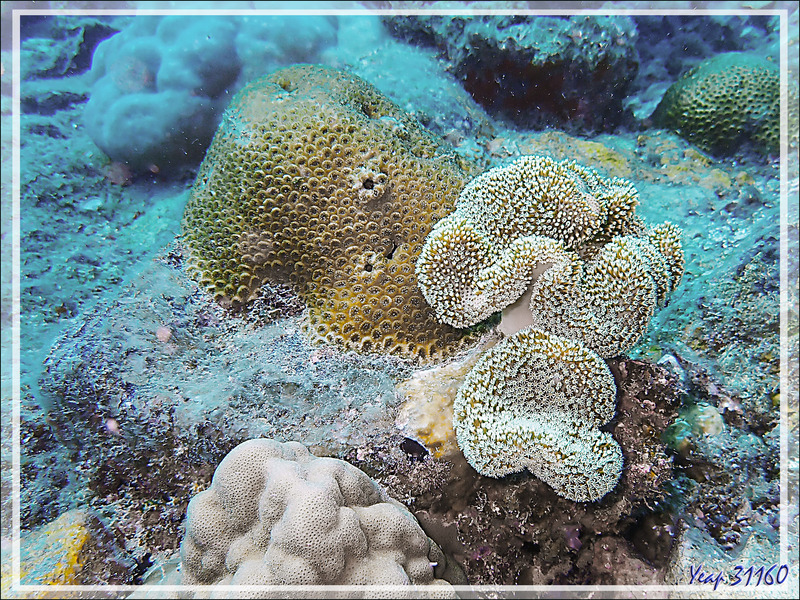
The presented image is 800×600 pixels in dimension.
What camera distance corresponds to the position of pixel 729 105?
3.59 metres

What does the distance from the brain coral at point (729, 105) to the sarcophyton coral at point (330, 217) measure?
2.55m

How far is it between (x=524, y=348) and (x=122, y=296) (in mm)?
2872

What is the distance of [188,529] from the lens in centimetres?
202

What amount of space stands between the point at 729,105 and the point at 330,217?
3711mm

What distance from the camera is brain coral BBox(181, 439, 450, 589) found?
5.86 feet

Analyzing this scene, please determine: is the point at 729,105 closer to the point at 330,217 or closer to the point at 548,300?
the point at 548,300

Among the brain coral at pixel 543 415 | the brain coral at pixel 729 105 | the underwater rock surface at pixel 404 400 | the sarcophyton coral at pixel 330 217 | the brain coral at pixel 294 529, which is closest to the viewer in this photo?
the brain coral at pixel 294 529

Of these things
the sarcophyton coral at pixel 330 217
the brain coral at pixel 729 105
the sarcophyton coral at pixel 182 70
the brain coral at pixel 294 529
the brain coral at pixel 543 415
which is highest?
the brain coral at pixel 729 105

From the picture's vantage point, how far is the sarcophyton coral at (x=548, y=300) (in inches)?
87.0

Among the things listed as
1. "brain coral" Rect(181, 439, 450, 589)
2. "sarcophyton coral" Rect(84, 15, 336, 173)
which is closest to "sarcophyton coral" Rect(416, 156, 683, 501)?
"brain coral" Rect(181, 439, 450, 589)

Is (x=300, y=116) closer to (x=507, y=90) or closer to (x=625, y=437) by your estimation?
(x=507, y=90)

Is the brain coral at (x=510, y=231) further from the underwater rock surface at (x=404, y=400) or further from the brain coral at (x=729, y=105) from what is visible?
the brain coral at (x=729, y=105)

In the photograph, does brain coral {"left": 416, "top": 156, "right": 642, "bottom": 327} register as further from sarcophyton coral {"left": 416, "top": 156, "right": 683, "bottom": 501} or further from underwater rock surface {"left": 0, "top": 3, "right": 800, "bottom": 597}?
underwater rock surface {"left": 0, "top": 3, "right": 800, "bottom": 597}

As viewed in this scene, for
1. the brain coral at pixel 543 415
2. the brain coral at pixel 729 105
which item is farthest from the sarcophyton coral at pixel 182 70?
the brain coral at pixel 729 105
